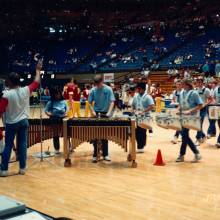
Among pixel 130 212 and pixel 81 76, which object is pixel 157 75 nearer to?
A: pixel 81 76

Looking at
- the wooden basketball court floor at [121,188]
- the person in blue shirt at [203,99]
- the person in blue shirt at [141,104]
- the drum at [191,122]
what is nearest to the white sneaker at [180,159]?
the wooden basketball court floor at [121,188]

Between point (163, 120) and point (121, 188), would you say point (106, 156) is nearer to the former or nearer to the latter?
point (163, 120)

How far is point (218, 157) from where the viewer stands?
8398 millimetres

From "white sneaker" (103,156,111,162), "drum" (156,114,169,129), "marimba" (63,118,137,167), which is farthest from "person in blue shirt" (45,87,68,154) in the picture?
"drum" (156,114,169,129)

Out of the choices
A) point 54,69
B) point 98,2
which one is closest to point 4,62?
point 54,69

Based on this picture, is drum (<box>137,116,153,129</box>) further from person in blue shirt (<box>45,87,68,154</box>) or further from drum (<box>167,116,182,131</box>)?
person in blue shirt (<box>45,87,68,154</box>)

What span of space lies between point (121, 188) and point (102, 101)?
2.49 metres

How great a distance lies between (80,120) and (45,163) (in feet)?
4.00

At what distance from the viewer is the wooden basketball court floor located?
4.86 m

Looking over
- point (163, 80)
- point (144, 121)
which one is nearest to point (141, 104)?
point (144, 121)

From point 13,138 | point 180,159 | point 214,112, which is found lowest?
point 180,159

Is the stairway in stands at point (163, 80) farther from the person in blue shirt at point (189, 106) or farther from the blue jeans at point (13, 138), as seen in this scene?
the blue jeans at point (13, 138)

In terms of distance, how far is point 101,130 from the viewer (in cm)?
744

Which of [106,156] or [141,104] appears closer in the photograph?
[106,156]
